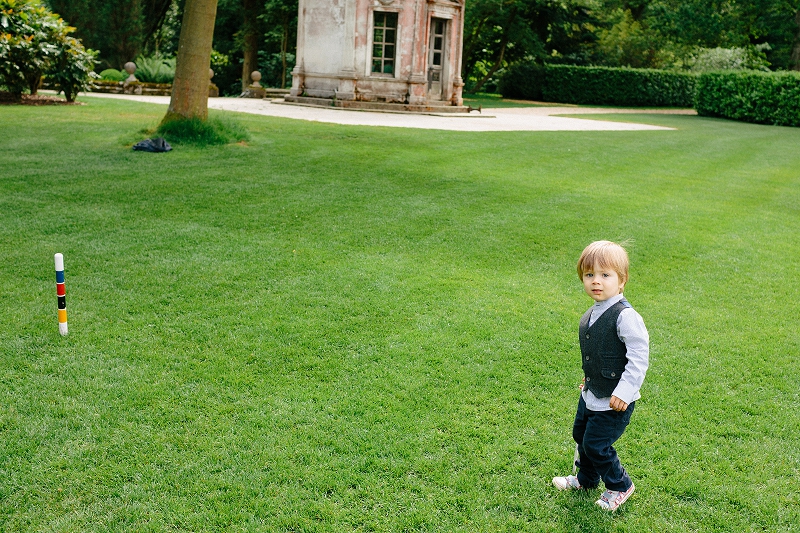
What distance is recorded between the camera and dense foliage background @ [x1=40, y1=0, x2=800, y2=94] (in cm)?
3416

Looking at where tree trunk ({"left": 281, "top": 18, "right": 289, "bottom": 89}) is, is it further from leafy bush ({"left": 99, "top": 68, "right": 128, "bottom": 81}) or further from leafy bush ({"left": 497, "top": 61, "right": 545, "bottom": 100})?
leafy bush ({"left": 497, "top": 61, "right": 545, "bottom": 100})

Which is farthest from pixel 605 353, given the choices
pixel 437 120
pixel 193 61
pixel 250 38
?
pixel 250 38

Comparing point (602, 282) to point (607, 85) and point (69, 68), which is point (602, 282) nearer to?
point (69, 68)

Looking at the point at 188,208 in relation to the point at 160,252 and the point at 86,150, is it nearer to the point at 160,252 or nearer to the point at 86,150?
the point at 160,252

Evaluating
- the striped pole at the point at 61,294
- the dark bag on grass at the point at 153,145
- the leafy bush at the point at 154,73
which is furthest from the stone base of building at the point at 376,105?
the striped pole at the point at 61,294

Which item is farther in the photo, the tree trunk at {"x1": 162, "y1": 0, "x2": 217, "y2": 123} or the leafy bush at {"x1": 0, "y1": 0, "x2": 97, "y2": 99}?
the leafy bush at {"x1": 0, "y1": 0, "x2": 97, "y2": 99}

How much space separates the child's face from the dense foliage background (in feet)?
107

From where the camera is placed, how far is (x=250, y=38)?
119 ft

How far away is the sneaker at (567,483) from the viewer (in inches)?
148

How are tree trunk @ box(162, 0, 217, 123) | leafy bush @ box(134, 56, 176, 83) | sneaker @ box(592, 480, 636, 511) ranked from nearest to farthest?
1. sneaker @ box(592, 480, 636, 511)
2. tree trunk @ box(162, 0, 217, 123)
3. leafy bush @ box(134, 56, 176, 83)

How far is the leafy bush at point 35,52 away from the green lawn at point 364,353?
346 inches

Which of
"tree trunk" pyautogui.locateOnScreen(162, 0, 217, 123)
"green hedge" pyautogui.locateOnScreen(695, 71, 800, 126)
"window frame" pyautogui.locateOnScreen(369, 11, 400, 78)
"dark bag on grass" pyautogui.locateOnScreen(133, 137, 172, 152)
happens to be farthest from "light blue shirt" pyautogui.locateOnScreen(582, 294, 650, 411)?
"green hedge" pyautogui.locateOnScreen(695, 71, 800, 126)

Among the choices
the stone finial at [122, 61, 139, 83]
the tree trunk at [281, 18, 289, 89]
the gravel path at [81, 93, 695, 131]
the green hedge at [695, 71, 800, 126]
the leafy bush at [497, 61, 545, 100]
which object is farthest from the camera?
the leafy bush at [497, 61, 545, 100]

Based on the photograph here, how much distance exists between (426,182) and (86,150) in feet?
18.3
